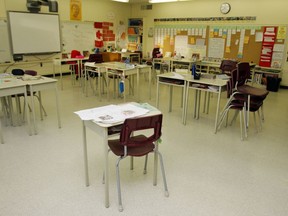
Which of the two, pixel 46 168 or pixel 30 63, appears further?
pixel 30 63

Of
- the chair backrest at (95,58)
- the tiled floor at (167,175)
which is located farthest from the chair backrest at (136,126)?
the chair backrest at (95,58)

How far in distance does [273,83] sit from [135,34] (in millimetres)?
5785

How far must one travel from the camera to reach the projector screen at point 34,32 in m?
7.17

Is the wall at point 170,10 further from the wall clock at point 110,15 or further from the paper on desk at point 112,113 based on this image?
the paper on desk at point 112,113

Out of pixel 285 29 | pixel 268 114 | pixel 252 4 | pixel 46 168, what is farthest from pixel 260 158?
pixel 252 4

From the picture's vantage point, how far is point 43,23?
7.75m

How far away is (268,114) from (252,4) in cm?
401

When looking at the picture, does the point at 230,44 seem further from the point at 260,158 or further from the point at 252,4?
the point at 260,158

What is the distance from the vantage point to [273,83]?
23.5 ft

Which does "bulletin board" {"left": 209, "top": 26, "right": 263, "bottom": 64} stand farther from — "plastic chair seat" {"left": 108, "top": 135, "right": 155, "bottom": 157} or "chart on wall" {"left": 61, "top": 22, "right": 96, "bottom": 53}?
"plastic chair seat" {"left": 108, "top": 135, "right": 155, "bottom": 157}

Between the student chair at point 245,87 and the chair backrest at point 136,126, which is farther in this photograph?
the student chair at point 245,87

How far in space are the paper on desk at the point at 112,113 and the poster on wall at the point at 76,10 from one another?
7.10 m

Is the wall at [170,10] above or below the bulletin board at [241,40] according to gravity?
above

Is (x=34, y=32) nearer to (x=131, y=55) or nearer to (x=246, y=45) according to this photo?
(x=131, y=55)
